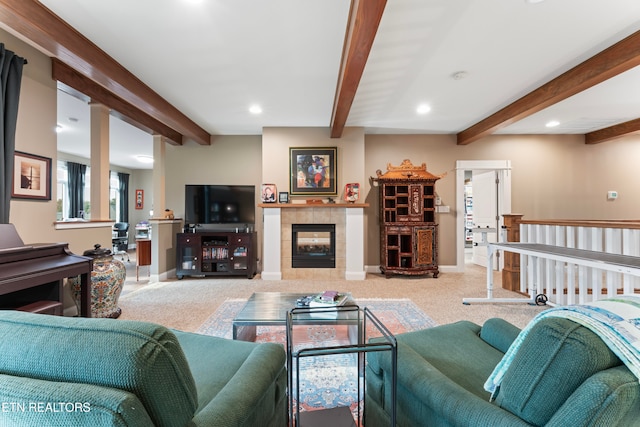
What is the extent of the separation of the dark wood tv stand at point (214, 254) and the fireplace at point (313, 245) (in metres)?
0.74

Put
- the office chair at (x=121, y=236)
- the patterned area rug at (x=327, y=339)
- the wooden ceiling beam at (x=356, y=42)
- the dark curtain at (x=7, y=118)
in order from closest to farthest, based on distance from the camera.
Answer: the patterned area rug at (x=327, y=339), the wooden ceiling beam at (x=356, y=42), the dark curtain at (x=7, y=118), the office chair at (x=121, y=236)

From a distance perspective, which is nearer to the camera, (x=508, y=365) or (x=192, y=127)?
(x=508, y=365)

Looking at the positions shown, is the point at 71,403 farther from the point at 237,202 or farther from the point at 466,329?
the point at 237,202

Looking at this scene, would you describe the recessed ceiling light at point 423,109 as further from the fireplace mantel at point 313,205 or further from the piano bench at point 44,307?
the piano bench at point 44,307

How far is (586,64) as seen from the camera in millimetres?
2760

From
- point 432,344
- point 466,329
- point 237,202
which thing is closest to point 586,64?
point 466,329

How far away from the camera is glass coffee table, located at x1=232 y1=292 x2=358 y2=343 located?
1940 millimetres

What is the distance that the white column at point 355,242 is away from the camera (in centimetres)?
457

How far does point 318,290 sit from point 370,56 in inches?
113

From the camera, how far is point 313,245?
4703 mm

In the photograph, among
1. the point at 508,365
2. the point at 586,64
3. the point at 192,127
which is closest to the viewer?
the point at 508,365

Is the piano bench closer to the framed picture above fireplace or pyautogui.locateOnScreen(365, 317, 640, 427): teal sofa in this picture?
pyautogui.locateOnScreen(365, 317, 640, 427): teal sofa

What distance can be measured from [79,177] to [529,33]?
29.8 ft

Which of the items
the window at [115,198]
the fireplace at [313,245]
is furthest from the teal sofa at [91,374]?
the window at [115,198]
